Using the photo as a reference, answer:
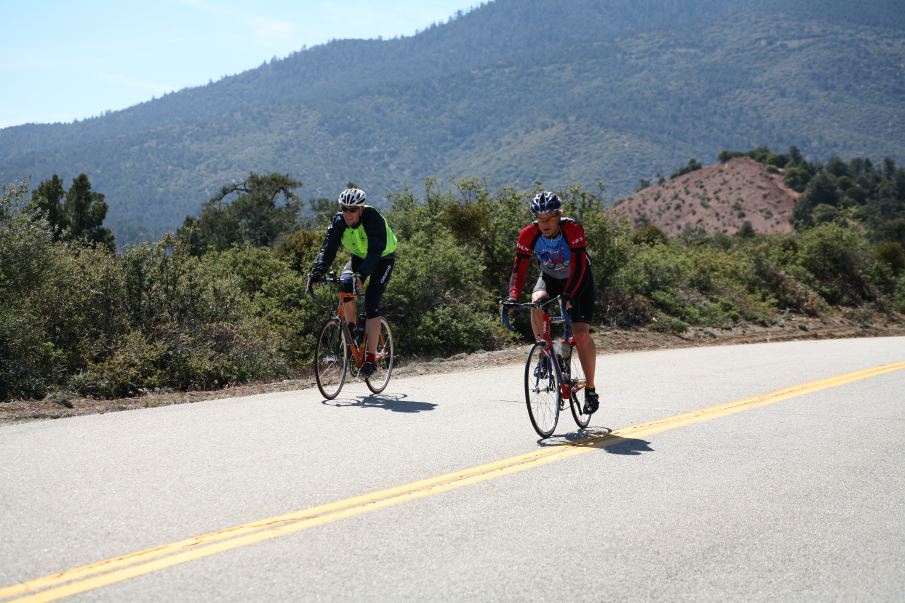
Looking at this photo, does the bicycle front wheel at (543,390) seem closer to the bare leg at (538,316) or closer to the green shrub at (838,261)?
the bare leg at (538,316)

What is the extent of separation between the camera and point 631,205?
149m

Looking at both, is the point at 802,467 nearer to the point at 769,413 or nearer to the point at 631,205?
the point at 769,413

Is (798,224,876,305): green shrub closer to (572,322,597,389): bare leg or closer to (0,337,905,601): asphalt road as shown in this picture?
(0,337,905,601): asphalt road

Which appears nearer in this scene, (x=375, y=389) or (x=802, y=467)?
(x=802, y=467)

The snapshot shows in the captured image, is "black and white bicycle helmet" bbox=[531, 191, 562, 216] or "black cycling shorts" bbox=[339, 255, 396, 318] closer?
"black and white bicycle helmet" bbox=[531, 191, 562, 216]

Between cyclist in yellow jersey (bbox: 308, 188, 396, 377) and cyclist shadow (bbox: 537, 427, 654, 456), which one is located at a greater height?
cyclist in yellow jersey (bbox: 308, 188, 396, 377)

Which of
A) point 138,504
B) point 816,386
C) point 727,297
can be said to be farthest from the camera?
point 727,297

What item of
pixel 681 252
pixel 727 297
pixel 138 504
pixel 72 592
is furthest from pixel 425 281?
pixel 681 252

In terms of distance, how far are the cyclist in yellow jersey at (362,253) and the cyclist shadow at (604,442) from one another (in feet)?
9.96

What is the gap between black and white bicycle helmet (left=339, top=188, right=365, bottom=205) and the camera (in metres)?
9.73

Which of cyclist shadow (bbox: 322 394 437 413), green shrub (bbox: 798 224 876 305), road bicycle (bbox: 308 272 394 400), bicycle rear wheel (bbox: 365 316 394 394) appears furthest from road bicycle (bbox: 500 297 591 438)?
green shrub (bbox: 798 224 876 305)

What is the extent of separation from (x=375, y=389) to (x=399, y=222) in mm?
12757

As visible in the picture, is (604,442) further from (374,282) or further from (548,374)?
(374,282)

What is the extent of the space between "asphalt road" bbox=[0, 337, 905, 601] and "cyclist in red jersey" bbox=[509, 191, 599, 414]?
850mm
